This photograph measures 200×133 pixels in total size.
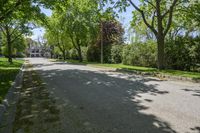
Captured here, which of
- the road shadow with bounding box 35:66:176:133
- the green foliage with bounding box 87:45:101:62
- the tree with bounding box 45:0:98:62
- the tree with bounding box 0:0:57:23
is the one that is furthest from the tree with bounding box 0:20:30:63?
the road shadow with bounding box 35:66:176:133

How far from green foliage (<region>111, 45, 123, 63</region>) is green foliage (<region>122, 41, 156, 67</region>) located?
221 centimetres

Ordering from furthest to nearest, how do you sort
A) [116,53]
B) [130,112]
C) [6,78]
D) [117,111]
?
[116,53], [6,78], [117,111], [130,112]

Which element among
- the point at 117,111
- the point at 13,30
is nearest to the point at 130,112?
the point at 117,111

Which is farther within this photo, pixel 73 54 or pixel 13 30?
pixel 73 54

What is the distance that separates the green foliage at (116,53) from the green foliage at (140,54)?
221 centimetres

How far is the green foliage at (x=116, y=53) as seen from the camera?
1410 inches

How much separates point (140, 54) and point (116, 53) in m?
7.01

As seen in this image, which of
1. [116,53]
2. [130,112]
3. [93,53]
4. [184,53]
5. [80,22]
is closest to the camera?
[130,112]

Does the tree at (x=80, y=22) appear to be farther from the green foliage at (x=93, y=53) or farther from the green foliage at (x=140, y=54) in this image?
the green foliage at (x=140, y=54)

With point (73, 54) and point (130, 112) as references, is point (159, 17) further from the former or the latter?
point (73, 54)

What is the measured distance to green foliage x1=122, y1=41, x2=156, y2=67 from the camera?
1099 inches

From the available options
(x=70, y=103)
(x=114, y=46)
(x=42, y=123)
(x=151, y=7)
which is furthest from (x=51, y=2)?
(x=114, y=46)

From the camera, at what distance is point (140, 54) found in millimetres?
29938

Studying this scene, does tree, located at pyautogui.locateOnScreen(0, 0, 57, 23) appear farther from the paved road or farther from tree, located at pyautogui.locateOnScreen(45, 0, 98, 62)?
tree, located at pyautogui.locateOnScreen(45, 0, 98, 62)
